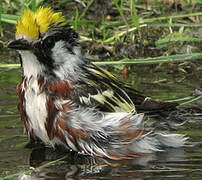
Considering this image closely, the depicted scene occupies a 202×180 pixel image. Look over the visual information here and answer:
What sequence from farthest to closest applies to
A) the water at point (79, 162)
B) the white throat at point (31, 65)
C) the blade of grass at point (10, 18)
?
1. the blade of grass at point (10, 18)
2. the white throat at point (31, 65)
3. the water at point (79, 162)

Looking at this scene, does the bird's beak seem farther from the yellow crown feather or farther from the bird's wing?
the bird's wing

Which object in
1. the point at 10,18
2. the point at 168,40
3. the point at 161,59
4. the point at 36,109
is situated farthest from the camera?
the point at 10,18

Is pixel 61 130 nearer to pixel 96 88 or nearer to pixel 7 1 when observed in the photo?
pixel 96 88

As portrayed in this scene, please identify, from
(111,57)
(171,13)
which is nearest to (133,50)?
(111,57)

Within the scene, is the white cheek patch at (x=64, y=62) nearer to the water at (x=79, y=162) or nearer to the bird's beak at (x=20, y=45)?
the bird's beak at (x=20, y=45)

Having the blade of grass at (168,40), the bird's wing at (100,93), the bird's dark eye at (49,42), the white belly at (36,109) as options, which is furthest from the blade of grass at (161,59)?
the white belly at (36,109)

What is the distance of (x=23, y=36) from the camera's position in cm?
574

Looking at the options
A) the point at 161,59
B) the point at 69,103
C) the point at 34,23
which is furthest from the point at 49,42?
the point at 161,59

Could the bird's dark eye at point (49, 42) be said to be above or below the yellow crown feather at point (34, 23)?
below

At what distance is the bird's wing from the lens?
5.82m

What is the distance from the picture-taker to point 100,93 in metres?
5.91

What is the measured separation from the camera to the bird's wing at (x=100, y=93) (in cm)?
582

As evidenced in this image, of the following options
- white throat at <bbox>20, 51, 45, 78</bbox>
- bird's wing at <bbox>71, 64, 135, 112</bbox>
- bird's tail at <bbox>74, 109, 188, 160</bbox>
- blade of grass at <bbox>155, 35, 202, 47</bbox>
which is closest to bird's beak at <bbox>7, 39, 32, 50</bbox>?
white throat at <bbox>20, 51, 45, 78</bbox>

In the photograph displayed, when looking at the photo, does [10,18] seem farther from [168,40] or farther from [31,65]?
[31,65]
